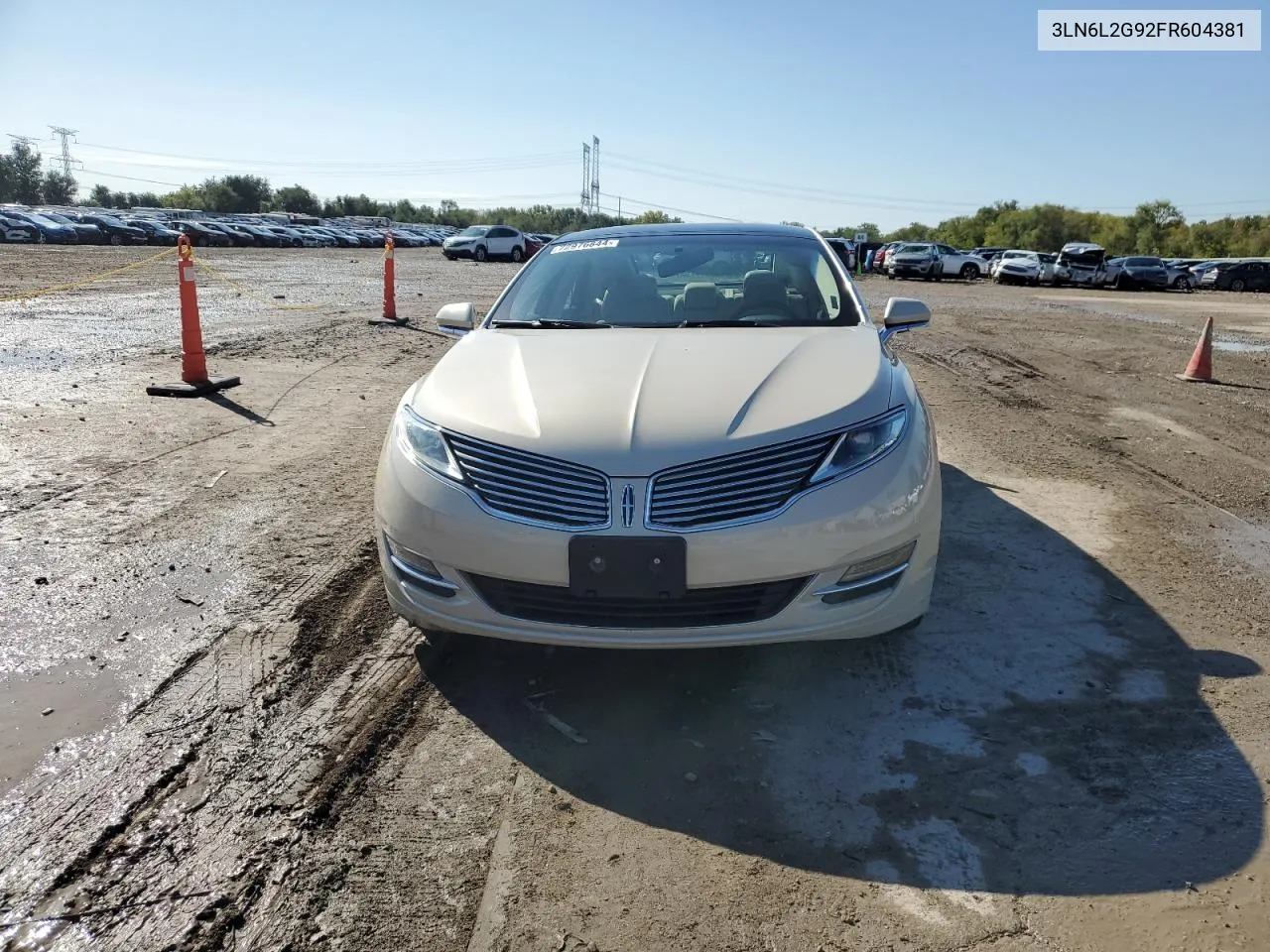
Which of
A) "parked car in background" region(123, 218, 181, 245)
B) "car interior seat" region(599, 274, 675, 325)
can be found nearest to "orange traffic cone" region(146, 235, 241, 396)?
"car interior seat" region(599, 274, 675, 325)

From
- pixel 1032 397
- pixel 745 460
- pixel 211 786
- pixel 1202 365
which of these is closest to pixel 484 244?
pixel 1202 365

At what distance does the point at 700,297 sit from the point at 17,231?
49269 mm

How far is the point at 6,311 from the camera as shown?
13.9m

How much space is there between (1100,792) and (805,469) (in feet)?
4.11

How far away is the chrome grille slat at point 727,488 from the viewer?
2812mm

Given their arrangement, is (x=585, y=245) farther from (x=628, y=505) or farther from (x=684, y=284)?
(x=628, y=505)

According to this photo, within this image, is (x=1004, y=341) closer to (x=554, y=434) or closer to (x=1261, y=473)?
(x=1261, y=473)

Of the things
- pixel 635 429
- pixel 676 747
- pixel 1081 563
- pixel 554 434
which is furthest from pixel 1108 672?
pixel 554 434

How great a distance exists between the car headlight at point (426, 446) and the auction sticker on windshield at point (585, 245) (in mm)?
1877

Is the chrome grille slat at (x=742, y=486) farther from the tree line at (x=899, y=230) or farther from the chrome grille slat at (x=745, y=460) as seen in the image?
the tree line at (x=899, y=230)

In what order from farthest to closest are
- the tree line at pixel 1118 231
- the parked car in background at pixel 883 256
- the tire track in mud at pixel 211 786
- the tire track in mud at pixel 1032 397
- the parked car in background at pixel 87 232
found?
the tree line at pixel 1118 231
the parked car in background at pixel 87 232
the parked car in background at pixel 883 256
the tire track in mud at pixel 1032 397
the tire track in mud at pixel 211 786

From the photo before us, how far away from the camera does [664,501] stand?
282 centimetres

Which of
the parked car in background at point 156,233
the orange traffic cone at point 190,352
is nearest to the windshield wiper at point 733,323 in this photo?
the orange traffic cone at point 190,352

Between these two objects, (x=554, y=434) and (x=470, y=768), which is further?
(x=554, y=434)
